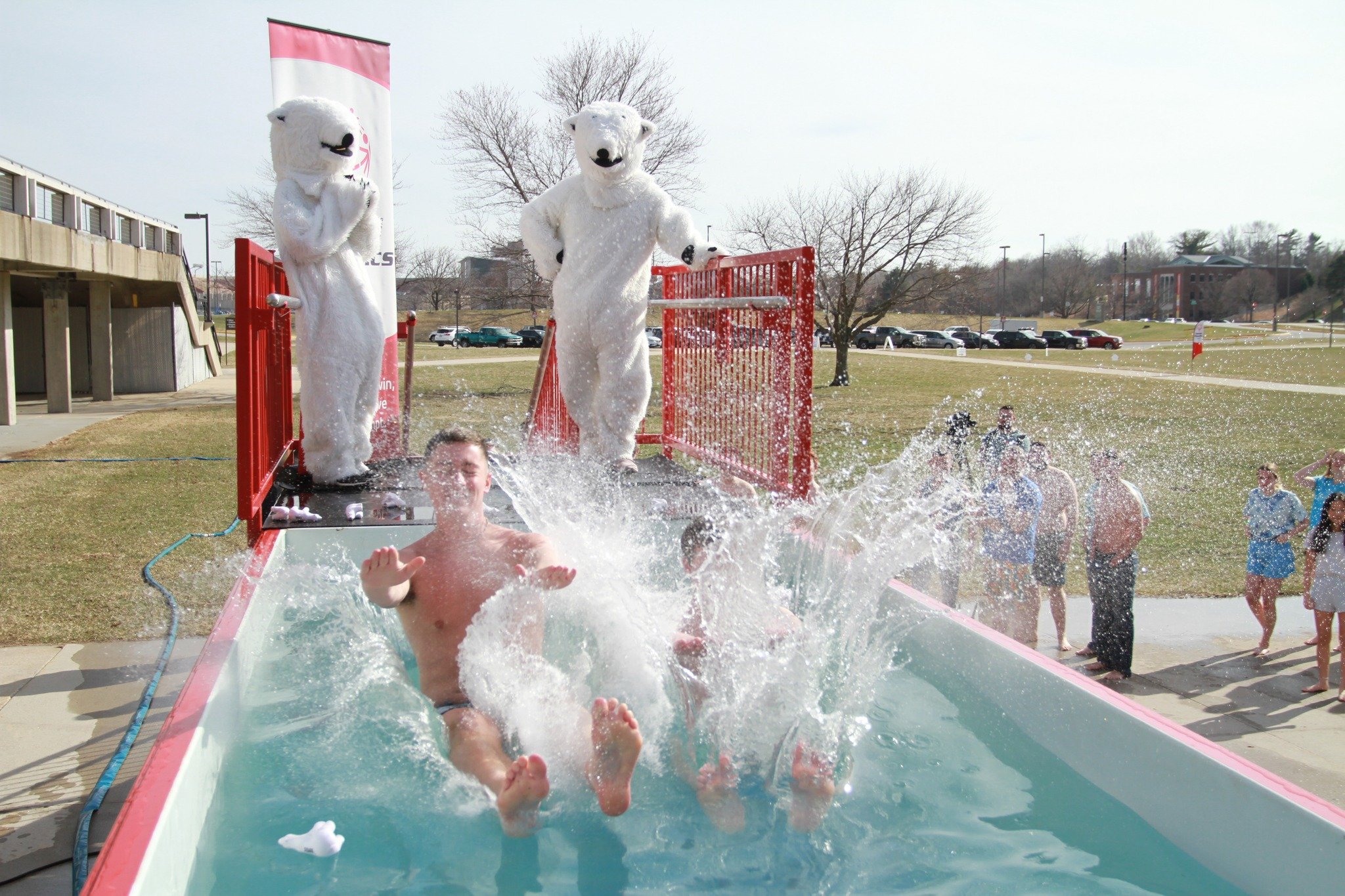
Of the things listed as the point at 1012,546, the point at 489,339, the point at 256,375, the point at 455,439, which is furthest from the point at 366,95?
the point at 489,339

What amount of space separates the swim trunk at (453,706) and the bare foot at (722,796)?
2.63 feet

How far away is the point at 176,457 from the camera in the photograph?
38.6ft

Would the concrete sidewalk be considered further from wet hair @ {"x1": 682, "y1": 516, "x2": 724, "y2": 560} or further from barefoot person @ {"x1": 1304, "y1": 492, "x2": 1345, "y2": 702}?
barefoot person @ {"x1": 1304, "y1": 492, "x2": 1345, "y2": 702}

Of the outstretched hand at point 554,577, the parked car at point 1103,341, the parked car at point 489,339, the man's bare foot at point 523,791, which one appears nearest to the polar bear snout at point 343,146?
the outstretched hand at point 554,577

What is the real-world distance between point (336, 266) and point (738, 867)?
404 centimetres

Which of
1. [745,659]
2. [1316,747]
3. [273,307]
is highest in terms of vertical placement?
[273,307]

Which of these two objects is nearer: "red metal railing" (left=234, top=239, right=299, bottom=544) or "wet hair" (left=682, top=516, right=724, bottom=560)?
"wet hair" (left=682, top=516, right=724, bottom=560)

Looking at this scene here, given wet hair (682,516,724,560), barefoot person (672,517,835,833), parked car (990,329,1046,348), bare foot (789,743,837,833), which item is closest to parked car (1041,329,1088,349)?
parked car (990,329,1046,348)

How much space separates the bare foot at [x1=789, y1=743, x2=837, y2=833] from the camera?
3012 mm

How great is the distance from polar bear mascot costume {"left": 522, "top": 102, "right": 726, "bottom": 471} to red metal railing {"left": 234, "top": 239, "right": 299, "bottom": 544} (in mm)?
1480

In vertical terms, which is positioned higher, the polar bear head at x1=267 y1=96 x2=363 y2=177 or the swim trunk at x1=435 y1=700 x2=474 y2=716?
the polar bear head at x1=267 y1=96 x2=363 y2=177

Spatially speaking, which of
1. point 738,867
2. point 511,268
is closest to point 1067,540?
point 738,867

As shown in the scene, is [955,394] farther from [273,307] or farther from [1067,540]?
[273,307]

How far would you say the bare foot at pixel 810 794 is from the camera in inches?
119
